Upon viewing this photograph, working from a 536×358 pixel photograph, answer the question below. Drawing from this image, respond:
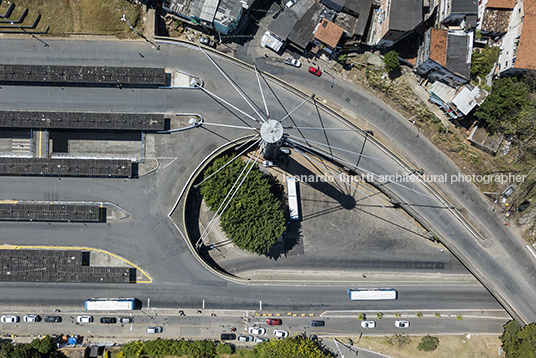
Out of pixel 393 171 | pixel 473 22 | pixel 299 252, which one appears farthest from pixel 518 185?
pixel 299 252

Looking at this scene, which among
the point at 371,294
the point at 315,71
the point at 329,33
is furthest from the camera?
the point at 315,71

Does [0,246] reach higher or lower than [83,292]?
higher

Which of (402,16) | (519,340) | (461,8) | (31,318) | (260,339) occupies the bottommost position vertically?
(260,339)

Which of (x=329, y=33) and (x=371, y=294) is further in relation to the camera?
(x=371, y=294)

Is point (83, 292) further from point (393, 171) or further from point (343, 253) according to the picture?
point (393, 171)

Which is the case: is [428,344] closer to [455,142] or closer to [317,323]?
[317,323]

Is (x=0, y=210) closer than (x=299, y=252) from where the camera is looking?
Yes

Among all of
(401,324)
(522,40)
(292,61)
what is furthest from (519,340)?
(292,61)
